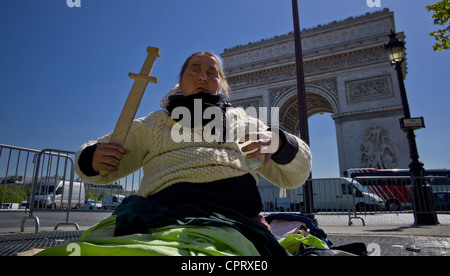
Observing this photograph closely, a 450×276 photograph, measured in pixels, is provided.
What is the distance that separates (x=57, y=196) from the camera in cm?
A: 453

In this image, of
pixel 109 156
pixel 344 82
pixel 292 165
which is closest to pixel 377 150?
pixel 344 82

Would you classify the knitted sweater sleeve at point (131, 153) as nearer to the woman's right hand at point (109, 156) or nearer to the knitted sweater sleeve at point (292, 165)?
the woman's right hand at point (109, 156)

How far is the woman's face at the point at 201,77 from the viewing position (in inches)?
59.6

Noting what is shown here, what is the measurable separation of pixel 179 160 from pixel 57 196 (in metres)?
4.21

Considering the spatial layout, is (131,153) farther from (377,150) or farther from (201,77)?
(377,150)

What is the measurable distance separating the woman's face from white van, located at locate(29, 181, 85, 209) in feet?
12.2

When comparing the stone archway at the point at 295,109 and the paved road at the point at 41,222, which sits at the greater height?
the stone archway at the point at 295,109

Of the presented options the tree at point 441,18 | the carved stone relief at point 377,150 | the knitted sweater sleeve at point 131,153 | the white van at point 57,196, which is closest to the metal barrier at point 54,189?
the white van at point 57,196

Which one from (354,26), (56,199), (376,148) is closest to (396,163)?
(376,148)

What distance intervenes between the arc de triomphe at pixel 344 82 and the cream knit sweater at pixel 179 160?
1660cm

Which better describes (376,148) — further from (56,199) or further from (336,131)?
(56,199)

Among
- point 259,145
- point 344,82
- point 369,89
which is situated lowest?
point 259,145

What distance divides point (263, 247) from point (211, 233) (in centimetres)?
25

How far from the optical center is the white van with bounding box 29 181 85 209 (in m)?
4.38
